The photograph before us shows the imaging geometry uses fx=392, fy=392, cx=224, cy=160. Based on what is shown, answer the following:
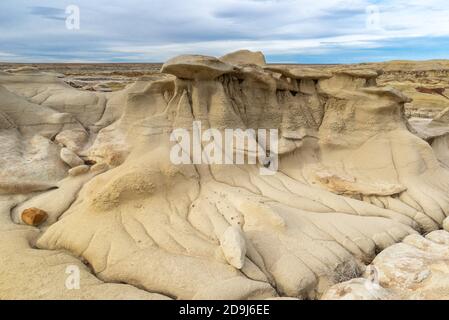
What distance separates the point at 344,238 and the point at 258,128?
128 inches

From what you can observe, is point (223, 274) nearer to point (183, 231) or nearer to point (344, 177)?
point (183, 231)

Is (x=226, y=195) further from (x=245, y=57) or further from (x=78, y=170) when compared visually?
(x=245, y=57)

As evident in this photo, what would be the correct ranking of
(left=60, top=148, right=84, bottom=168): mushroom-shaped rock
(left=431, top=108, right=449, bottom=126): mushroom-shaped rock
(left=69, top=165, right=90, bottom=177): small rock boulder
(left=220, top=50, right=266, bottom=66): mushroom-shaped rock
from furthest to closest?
(left=431, top=108, right=449, bottom=126): mushroom-shaped rock → (left=220, top=50, right=266, bottom=66): mushroom-shaped rock → (left=60, top=148, right=84, bottom=168): mushroom-shaped rock → (left=69, top=165, right=90, bottom=177): small rock boulder

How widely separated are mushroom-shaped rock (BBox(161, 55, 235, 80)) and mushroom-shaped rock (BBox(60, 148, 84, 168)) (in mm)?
2855

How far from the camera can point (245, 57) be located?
10.6 m

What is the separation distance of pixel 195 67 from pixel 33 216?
→ 155 inches

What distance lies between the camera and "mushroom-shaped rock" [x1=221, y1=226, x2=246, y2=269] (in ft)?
16.8

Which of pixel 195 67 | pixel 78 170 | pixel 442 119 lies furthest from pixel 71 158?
pixel 442 119

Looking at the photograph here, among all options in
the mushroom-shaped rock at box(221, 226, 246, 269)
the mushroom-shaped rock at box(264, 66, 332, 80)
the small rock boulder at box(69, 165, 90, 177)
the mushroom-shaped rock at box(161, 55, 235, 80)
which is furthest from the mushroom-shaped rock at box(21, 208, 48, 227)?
the mushroom-shaped rock at box(264, 66, 332, 80)

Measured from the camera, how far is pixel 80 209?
638cm

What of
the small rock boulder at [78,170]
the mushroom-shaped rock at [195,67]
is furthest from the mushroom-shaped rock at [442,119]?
the small rock boulder at [78,170]

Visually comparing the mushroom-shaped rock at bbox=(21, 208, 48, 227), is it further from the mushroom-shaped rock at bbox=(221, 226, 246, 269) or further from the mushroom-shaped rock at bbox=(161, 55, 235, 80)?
the mushroom-shaped rock at bbox=(161, 55, 235, 80)

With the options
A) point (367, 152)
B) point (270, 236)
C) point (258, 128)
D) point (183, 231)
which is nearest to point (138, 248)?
point (183, 231)

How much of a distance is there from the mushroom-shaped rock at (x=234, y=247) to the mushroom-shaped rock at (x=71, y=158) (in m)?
4.61
